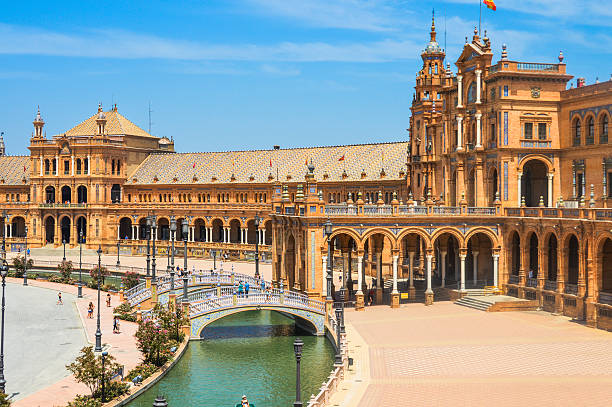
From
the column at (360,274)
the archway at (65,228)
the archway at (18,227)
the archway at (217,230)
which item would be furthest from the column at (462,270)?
the archway at (18,227)

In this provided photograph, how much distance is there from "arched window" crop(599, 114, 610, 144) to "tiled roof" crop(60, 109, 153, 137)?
279 ft

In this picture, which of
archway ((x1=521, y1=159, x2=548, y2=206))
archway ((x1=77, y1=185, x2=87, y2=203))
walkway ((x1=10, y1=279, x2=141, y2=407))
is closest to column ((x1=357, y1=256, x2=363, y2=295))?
walkway ((x1=10, y1=279, x2=141, y2=407))

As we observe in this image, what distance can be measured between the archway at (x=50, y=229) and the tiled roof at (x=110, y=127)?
45.3 feet

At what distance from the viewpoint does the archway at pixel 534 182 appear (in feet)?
226

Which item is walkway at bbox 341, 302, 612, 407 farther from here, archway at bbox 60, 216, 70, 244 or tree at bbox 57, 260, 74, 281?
archway at bbox 60, 216, 70, 244

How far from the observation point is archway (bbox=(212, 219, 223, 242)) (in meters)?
119

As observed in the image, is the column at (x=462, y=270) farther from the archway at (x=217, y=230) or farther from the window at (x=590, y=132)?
the archway at (x=217, y=230)

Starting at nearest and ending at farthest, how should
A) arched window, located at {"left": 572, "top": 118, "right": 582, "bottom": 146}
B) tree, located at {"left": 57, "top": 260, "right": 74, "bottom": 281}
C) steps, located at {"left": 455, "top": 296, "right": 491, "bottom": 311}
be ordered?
steps, located at {"left": 455, "top": 296, "right": 491, "bottom": 311} < arched window, located at {"left": 572, "top": 118, "right": 582, "bottom": 146} < tree, located at {"left": 57, "top": 260, "right": 74, "bottom": 281}

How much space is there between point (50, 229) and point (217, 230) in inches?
1155

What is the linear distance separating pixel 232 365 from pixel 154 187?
8205 cm

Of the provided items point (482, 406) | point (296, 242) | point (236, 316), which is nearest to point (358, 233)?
point (296, 242)

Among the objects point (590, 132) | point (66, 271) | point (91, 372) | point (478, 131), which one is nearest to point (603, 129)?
point (590, 132)

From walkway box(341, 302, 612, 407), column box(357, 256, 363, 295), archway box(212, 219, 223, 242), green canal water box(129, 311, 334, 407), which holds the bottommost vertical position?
green canal water box(129, 311, 334, 407)

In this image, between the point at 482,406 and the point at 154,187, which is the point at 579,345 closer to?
the point at 482,406
